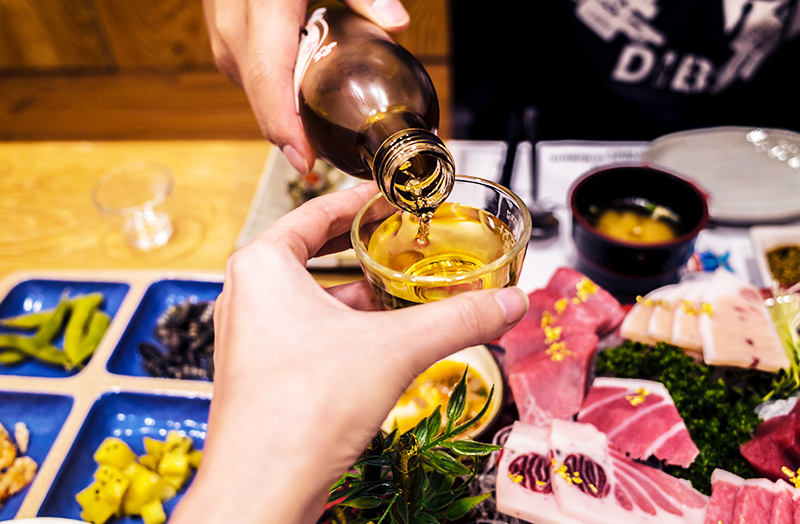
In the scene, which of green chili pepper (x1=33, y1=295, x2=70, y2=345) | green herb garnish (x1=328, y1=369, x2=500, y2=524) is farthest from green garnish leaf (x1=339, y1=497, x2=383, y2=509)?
green chili pepper (x1=33, y1=295, x2=70, y2=345)

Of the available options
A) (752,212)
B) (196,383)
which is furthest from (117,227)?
(752,212)

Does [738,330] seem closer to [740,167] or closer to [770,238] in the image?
[770,238]

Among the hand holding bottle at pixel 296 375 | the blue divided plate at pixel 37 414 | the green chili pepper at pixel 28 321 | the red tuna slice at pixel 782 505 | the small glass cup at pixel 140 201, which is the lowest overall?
the blue divided plate at pixel 37 414

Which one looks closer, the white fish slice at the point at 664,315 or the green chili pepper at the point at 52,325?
the white fish slice at the point at 664,315

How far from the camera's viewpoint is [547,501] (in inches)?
38.8

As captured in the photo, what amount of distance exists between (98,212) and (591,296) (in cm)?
163

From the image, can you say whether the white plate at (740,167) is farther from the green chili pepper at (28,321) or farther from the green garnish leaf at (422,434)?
the green chili pepper at (28,321)

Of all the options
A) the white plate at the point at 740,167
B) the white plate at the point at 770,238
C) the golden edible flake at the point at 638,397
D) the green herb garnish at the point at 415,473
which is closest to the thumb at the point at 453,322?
the green herb garnish at the point at 415,473

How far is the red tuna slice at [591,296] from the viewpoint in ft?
4.24

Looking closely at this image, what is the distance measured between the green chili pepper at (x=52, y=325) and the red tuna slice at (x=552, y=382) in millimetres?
Answer: 1290

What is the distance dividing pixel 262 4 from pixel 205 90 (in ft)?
9.07

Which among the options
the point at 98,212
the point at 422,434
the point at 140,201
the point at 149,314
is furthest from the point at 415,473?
the point at 98,212

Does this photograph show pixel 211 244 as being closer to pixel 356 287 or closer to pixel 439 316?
pixel 356 287

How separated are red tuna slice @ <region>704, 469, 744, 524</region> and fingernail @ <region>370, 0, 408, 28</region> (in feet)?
3.40
